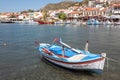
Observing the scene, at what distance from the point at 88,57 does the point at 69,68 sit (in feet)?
8.23

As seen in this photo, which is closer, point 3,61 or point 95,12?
point 3,61

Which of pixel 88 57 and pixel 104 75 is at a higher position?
pixel 88 57

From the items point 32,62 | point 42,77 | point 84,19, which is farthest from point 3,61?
point 84,19

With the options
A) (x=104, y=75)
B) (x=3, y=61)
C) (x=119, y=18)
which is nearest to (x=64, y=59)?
(x=104, y=75)

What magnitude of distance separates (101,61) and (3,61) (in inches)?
487

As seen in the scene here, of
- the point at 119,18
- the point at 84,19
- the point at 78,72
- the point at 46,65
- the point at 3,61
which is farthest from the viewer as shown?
the point at 84,19

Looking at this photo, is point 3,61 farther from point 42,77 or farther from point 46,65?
point 42,77

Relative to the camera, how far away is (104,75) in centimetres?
2125

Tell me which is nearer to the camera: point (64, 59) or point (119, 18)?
point (64, 59)

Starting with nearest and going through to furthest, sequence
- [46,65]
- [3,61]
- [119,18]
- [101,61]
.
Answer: [101,61] < [46,65] < [3,61] < [119,18]

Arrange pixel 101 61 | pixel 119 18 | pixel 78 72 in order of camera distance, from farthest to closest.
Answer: pixel 119 18 < pixel 78 72 < pixel 101 61

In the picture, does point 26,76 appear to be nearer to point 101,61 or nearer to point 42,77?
point 42,77

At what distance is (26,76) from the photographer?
21297 mm

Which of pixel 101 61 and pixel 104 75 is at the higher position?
pixel 101 61
